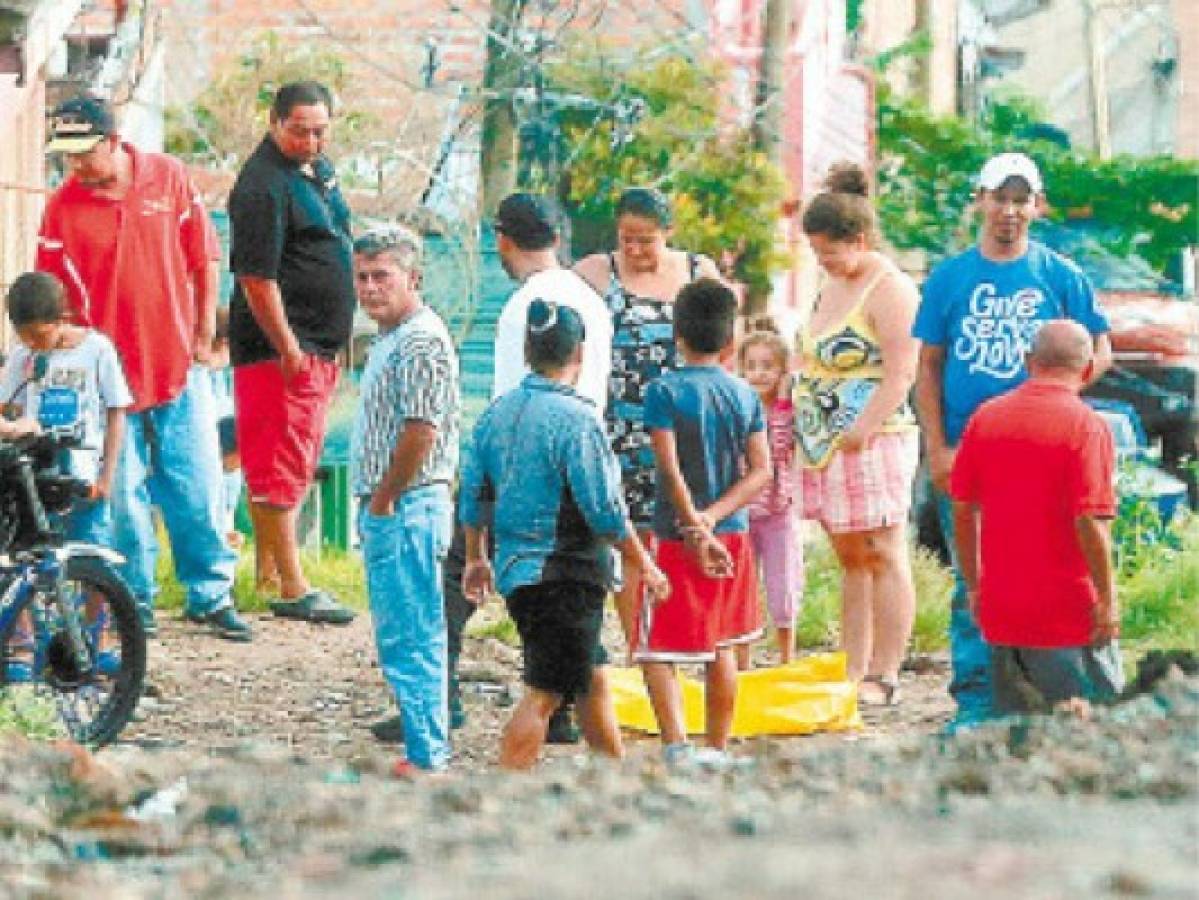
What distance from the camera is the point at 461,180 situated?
2150 centimetres

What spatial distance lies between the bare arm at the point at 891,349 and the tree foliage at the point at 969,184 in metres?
17.6

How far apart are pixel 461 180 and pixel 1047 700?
41.7 ft

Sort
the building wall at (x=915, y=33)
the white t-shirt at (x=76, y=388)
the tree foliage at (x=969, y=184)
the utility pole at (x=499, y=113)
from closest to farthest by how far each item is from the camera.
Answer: the white t-shirt at (x=76, y=388), the utility pole at (x=499, y=113), the tree foliage at (x=969, y=184), the building wall at (x=915, y=33)

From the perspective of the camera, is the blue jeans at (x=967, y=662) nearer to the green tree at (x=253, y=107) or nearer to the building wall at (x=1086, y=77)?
the green tree at (x=253, y=107)

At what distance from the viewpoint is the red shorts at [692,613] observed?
9.72 meters

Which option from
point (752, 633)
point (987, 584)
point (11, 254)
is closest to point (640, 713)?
point (752, 633)

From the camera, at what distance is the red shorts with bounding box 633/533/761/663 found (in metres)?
9.72

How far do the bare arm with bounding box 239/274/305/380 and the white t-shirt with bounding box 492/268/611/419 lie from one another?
2188mm

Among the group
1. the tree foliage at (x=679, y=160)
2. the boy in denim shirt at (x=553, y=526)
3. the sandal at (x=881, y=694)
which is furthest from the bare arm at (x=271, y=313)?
the tree foliage at (x=679, y=160)

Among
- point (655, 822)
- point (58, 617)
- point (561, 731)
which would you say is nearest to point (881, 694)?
point (561, 731)

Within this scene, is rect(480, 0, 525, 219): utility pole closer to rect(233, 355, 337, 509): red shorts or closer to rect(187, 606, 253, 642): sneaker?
rect(233, 355, 337, 509): red shorts

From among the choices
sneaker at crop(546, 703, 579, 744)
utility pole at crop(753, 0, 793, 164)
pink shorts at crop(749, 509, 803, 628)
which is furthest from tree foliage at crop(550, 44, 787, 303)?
sneaker at crop(546, 703, 579, 744)

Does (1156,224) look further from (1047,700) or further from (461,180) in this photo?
(1047,700)

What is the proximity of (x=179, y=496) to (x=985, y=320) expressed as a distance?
3.30 m
